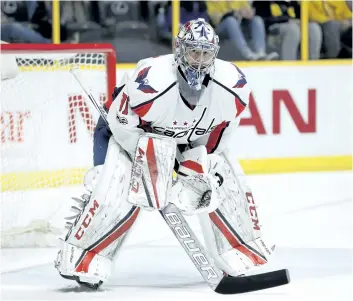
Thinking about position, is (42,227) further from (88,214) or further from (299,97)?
(299,97)

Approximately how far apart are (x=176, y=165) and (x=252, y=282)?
49 centimetres

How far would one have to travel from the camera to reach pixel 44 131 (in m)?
5.78

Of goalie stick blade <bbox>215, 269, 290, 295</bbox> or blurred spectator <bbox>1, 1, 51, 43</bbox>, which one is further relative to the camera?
blurred spectator <bbox>1, 1, 51, 43</bbox>

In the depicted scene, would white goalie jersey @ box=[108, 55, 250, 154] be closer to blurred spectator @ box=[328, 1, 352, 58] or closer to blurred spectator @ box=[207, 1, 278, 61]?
blurred spectator @ box=[207, 1, 278, 61]

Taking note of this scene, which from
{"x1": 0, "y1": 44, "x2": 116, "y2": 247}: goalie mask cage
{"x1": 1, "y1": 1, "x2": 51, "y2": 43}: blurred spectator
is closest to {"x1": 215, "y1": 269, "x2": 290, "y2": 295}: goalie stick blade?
{"x1": 0, "y1": 44, "x2": 116, "y2": 247}: goalie mask cage

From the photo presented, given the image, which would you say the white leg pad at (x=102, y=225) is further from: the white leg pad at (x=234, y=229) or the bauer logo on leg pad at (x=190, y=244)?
the white leg pad at (x=234, y=229)

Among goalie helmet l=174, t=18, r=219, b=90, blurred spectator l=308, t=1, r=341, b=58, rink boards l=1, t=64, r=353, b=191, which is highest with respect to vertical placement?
goalie helmet l=174, t=18, r=219, b=90

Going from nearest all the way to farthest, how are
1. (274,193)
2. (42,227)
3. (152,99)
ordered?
(152,99) → (42,227) → (274,193)

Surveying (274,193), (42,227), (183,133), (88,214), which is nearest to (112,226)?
(88,214)

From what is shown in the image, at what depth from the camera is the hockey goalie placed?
13.6 ft

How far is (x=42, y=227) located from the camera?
532 cm

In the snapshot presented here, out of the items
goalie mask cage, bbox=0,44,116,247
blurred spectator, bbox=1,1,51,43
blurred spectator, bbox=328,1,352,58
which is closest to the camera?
goalie mask cage, bbox=0,44,116,247

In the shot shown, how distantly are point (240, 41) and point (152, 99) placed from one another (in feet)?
10.7

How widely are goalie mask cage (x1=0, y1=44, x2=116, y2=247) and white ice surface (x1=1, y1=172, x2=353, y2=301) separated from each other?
0.12 m
